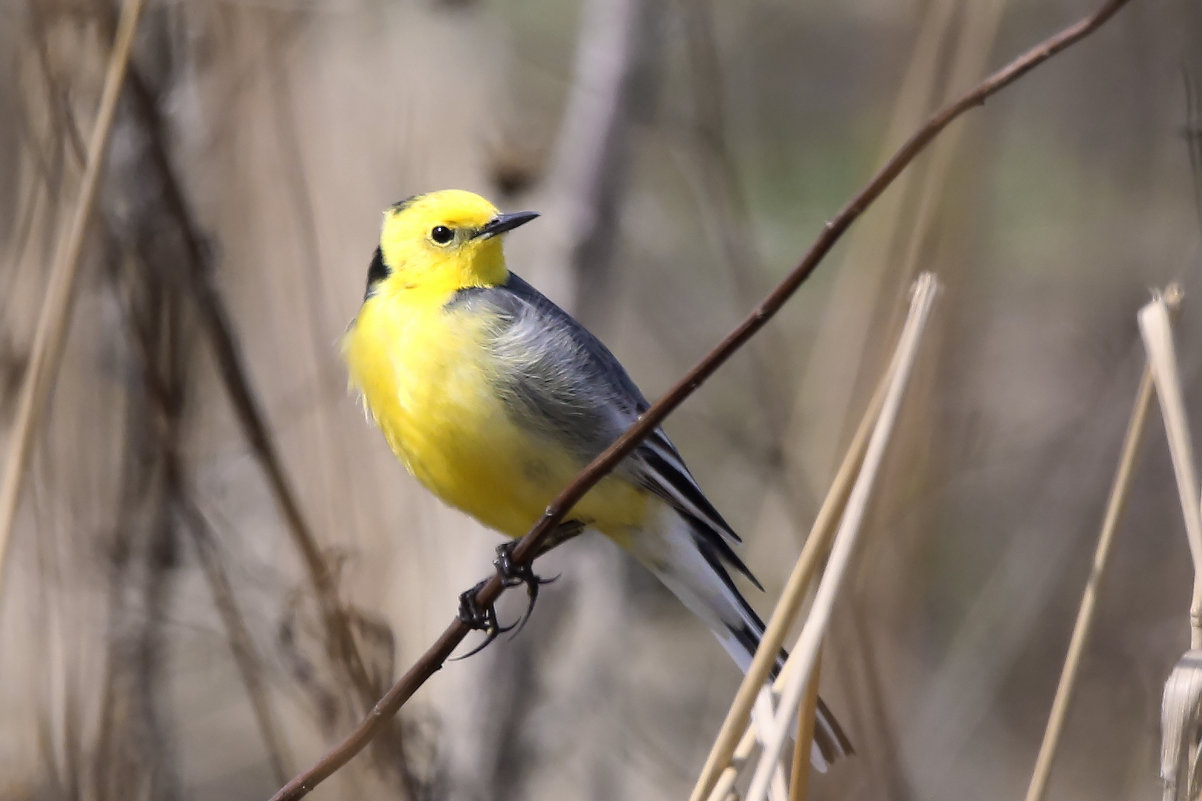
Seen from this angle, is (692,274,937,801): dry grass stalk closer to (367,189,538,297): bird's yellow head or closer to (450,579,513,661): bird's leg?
(450,579,513,661): bird's leg

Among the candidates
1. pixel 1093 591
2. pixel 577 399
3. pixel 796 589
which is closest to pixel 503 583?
pixel 577 399

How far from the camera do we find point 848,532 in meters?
2.08

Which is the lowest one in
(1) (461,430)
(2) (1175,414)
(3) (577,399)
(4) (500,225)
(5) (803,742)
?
(5) (803,742)

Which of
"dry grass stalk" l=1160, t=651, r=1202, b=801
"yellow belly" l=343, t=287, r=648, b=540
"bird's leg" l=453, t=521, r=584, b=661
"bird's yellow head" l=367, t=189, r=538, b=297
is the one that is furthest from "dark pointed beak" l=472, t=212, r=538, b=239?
"dry grass stalk" l=1160, t=651, r=1202, b=801

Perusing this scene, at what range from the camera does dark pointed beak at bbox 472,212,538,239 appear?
3.56 metres

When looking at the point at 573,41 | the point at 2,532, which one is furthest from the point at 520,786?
the point at 573,41

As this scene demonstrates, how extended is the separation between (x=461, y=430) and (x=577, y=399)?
1.19ft

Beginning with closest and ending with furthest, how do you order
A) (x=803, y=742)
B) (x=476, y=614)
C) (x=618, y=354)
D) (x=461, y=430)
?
(x=803, y=742) < (x=476, y=614) < (x=461, y=430) < (x=618, y=354)

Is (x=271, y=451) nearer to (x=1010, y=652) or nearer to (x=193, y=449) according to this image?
(x=193, y=449)

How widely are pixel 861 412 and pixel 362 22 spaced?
290 cm

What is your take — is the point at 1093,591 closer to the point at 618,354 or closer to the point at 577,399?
the point at 577,399

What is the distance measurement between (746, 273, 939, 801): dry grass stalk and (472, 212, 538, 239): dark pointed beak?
167 cm

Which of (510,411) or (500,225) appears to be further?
(500,225)

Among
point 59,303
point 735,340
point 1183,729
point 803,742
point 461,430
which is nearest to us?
point 735,340
